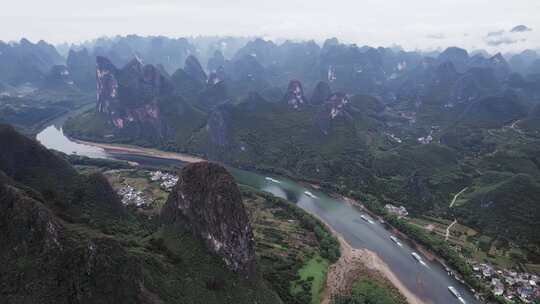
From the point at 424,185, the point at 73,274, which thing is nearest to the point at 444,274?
the point at 424,185

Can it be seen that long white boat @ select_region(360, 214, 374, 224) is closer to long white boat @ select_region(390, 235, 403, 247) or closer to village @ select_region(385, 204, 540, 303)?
long white boat @ select_region(390, 235, 403, 247)

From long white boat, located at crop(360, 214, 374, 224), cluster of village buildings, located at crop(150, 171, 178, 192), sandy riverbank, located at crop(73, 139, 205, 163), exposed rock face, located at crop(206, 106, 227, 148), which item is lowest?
sandy riverbank, located at crop(73, 139, 205, 163)

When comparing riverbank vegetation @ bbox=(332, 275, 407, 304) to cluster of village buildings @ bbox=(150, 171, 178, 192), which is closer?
riverbank vegetation @ bbox=(332, 275, 407, 304)

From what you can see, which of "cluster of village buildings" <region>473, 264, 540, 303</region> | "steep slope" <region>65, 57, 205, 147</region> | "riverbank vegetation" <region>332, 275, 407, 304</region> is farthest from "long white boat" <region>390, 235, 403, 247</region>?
"steep slope" <region>65, 57, 205, 147</region>

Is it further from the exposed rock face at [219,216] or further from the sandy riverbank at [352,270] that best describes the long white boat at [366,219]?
the exposed rock face at [219,216]

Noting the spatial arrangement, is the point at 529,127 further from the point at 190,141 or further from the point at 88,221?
the point at 88,221

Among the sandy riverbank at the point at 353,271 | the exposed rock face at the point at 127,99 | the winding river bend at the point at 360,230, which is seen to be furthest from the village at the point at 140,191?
the exposed rock face at the point at 127,99

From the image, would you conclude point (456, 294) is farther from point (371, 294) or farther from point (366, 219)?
point (366, 219)

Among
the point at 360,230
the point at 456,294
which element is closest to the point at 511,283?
the point at 456,294
